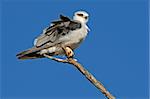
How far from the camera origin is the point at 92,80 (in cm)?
325

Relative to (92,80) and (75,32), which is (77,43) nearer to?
(75,32)

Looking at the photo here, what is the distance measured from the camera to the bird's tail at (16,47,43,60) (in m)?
4.91

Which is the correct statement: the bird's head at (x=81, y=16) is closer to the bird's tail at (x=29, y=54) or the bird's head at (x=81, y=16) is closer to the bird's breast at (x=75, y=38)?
the bird's breast at (x=75, y=38)

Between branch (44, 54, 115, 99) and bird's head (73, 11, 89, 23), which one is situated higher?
bird's head (73, 11, 89, 23)

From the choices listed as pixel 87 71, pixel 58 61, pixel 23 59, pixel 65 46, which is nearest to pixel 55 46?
pixel 65 46

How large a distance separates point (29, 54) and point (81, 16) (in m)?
1.03

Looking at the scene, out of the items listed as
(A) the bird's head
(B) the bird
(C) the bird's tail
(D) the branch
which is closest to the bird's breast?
(B) the bird

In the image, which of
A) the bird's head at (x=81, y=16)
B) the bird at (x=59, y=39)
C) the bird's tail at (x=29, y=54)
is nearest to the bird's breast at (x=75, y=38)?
the bird at (x=59, y=39)

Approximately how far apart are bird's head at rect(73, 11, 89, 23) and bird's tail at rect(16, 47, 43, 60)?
852mm

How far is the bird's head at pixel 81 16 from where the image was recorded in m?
5.40

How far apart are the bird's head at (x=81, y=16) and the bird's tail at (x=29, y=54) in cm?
85

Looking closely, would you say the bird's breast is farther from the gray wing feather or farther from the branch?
the branch

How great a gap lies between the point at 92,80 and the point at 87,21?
236 cm

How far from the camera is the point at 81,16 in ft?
17.8
